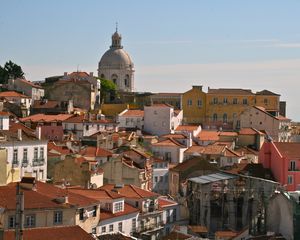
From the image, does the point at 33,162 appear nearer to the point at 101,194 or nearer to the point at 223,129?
the point at 101,194

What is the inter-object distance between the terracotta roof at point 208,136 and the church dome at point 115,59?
4216 centimetres

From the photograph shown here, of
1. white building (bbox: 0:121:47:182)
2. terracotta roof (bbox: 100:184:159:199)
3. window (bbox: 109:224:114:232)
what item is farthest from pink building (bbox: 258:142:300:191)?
window (bbox: 109:224:114:232)

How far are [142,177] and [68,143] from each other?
11297 millimetres

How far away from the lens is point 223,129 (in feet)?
346

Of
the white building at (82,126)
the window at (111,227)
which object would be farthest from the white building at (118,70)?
the window at (111,227)

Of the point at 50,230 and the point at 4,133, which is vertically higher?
the point at 4,133

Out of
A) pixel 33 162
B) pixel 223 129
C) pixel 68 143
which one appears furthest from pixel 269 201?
pixel 223 129

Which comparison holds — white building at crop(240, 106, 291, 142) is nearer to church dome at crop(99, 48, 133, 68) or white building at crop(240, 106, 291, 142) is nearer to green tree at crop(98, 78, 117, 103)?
green tree at crop(98, 78, 117, 103)

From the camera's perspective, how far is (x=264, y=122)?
334 ft

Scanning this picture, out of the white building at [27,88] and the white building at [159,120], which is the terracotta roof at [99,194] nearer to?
the white building at [159,120]

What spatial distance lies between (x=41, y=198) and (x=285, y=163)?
85.4ft

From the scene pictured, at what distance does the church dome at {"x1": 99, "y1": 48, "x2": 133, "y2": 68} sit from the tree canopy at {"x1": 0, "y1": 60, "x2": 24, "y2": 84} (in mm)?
20764

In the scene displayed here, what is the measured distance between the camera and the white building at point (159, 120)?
93.0m

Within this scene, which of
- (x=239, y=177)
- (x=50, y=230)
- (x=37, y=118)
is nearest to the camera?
(x=50, y=230)
